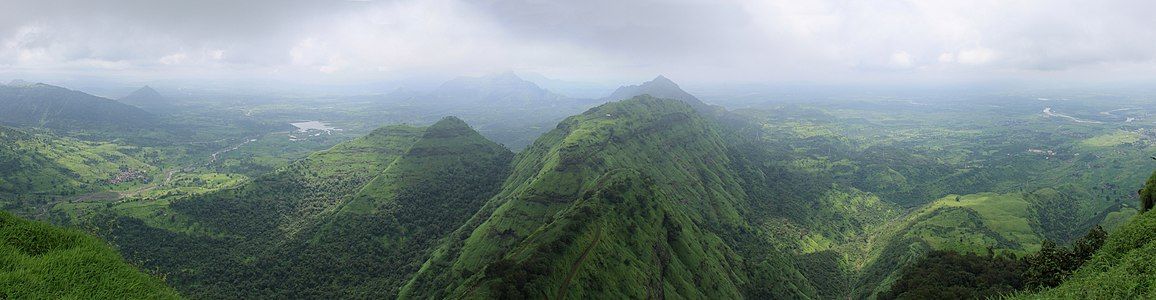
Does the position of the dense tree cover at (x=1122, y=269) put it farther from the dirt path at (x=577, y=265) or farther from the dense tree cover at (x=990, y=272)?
the dirt path at (x=577, y=265)

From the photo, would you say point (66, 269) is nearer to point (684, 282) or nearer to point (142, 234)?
point (684, 282)

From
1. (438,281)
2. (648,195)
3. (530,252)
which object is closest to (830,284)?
(648,195)

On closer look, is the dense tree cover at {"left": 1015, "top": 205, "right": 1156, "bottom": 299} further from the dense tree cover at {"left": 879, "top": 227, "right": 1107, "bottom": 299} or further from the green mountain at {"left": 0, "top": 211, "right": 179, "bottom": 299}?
the green mountain at {"left": 0, "top": 211, "right": 179, "bottom": 299}

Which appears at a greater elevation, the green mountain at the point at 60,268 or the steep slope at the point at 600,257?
the green mountain at the point at 60,268

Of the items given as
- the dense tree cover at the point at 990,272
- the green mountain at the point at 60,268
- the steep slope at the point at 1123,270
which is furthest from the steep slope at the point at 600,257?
the steep slope at the point at 1123,270

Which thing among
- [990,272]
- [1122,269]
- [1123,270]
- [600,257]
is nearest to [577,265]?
[600,257]

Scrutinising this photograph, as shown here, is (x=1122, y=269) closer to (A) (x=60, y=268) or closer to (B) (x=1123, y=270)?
(B) (x=1123, y=270)
